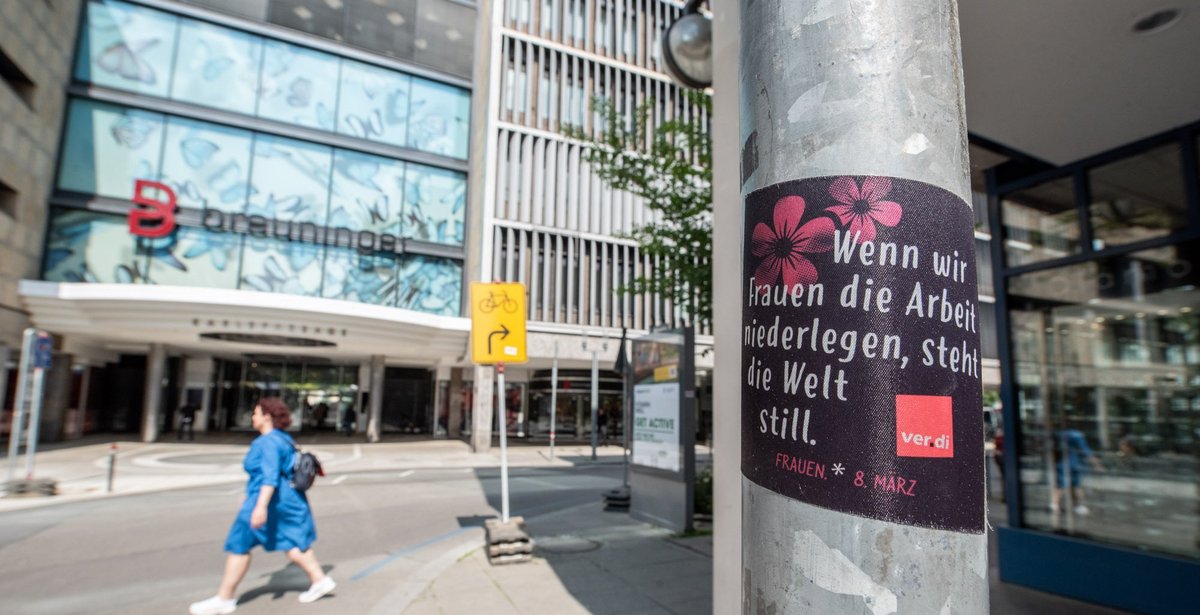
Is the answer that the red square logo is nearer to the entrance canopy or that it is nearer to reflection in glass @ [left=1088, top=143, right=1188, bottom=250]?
reflection in glass @ [left=1088, top=143, right=1188, bottom=250]

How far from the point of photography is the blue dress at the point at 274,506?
5.34m

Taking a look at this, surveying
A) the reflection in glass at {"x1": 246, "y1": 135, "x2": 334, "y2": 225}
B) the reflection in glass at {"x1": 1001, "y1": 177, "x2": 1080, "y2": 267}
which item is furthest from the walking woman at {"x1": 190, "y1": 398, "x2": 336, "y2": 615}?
the reflection in glass at {"x1": 246, "y1": 135, "x2": 334, "y2": 225}

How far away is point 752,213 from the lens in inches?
59.1

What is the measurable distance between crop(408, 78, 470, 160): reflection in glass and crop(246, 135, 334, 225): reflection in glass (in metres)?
4.20

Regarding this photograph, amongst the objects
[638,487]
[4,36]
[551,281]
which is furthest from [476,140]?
[638,487]

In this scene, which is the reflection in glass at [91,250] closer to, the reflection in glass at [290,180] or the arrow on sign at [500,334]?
the reflection in glass at [290,180]

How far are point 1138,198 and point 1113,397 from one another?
5.69 feet

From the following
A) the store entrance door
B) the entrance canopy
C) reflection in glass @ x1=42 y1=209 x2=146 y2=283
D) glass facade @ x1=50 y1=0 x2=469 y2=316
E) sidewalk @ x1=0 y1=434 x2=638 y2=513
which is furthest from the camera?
the store entrance door

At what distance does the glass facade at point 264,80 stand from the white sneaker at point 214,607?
81.5 feet

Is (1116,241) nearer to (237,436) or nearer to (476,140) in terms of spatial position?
(476,140)

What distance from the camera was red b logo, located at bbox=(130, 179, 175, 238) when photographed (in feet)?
75.5

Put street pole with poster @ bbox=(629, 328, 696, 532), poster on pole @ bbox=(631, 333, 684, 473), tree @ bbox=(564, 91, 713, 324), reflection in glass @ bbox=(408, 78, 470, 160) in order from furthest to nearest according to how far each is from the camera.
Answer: reflection in glass @ bbox=(408, 78, 470, 160) → tree @ bbox=(564, 91, 713, 324) → poster on pole @ bbox=(631, 333, 684, 473) → street pole with poster @ bbox=(629, 328, 696, 532)

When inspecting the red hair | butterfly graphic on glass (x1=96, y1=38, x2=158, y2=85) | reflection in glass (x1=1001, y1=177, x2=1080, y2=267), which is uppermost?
butterfly graphic on glass (x1=96, y1=38, x2=158, y2=85)

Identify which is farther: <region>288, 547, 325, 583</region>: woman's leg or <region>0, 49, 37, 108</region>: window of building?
<region>0, 49, 37, 108</region>: window of building
